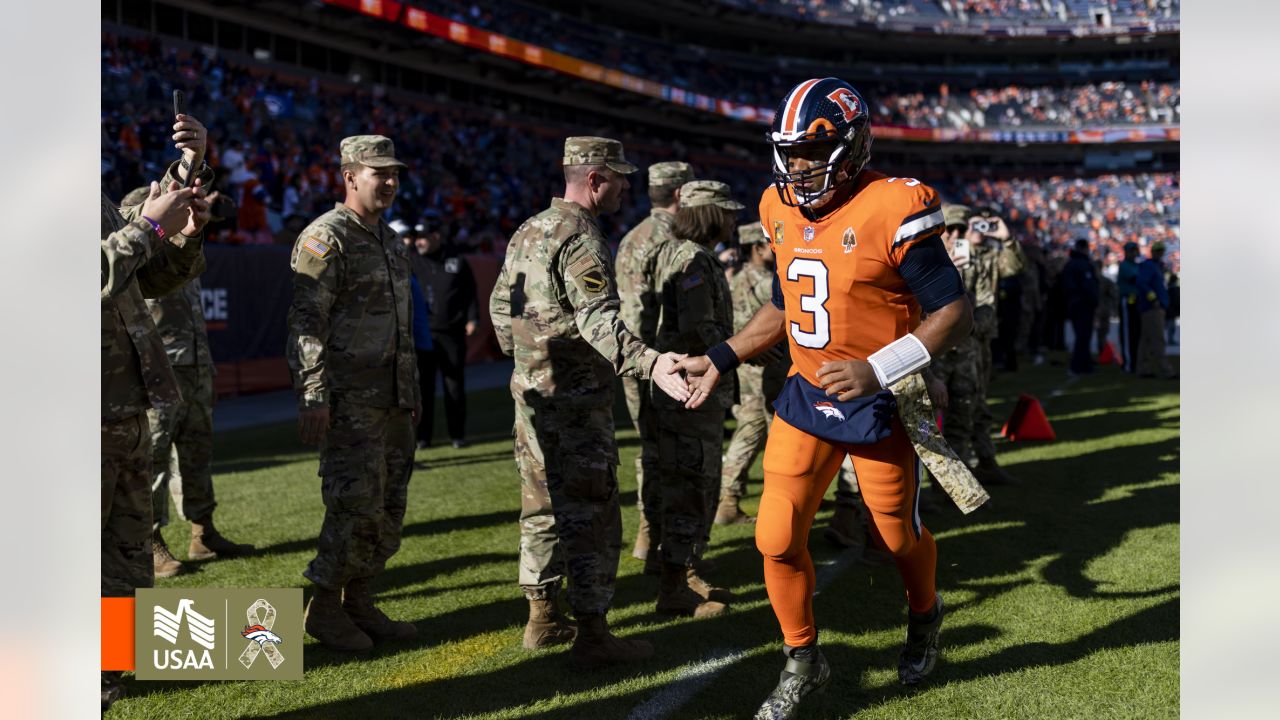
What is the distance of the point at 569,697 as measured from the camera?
163 inches

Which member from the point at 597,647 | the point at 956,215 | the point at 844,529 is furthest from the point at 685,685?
the point at 956,215

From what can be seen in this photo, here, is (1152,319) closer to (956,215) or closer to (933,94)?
(956,215)

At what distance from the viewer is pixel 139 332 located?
407 cm

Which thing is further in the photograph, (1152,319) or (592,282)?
(1152,319)

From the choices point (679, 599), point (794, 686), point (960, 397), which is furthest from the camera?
point (960, 397)

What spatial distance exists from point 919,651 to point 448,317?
270 inches

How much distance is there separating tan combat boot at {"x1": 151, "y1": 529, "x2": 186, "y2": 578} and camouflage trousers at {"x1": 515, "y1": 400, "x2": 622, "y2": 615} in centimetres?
248

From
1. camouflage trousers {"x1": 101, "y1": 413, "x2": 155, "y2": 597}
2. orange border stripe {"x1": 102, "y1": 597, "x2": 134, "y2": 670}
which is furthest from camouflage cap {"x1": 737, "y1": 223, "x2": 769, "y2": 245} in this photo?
orange border stripe {"x1": 102, "y1": 597, "x2": 134, "y2": 670}

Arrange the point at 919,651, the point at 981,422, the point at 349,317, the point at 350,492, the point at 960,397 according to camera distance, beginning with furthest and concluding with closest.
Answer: the point at 981,422 → the point at 960,397 → the point at 349,317 → the point at 350,492 → the point at 919,651

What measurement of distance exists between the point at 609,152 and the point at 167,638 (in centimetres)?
260

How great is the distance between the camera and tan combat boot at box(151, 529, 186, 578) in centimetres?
609

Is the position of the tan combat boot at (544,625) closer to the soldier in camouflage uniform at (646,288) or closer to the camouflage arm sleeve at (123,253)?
the soldier in camouflage uniform at (646,288)
